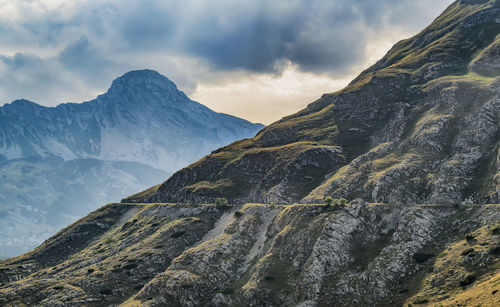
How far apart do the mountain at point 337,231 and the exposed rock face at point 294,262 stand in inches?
14.0

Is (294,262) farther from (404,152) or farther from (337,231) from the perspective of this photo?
(404,152)

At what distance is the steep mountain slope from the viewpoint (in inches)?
4063

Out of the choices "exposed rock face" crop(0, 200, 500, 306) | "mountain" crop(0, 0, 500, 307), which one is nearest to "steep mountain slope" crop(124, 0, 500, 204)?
"mountain" crop(0, 0, 500, 307)

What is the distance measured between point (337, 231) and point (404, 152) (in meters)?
52.2

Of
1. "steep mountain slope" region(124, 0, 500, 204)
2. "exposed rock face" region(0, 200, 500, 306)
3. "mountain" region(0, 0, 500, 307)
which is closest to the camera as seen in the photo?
"exposed rock face" region(0, 200, 500, 306)

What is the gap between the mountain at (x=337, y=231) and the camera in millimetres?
75688

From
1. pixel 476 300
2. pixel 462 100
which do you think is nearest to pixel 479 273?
pixel 476 300

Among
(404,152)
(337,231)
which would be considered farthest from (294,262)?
(404,152)

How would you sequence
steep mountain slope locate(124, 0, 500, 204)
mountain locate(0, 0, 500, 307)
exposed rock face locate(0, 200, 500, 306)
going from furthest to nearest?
1. steep mountain slope locate(124, 0, 500, 204)
2. mountain locate(0, 0, 500, 307)
3. exposed rock face locate(0, 200, 500, 306)

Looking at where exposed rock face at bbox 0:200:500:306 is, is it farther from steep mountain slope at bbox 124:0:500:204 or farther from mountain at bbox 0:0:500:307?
steep mountain slope at bbox 124:0:500:204

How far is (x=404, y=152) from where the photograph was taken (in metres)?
126

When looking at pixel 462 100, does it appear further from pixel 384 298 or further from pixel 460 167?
pixel 384 298

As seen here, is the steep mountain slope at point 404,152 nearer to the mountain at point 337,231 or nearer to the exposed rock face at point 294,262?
the mountain at point 337,231

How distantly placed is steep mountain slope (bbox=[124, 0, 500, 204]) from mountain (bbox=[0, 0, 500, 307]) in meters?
0.64
